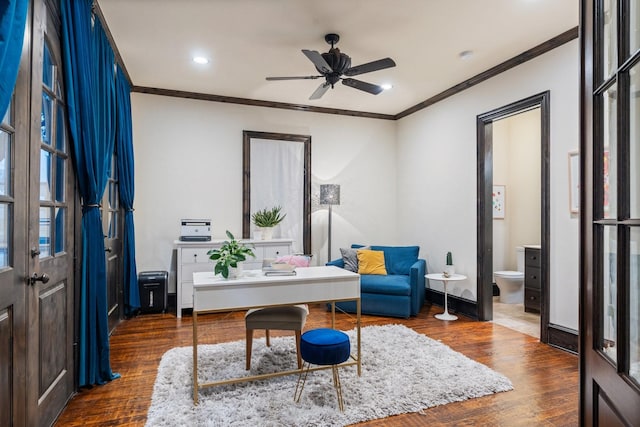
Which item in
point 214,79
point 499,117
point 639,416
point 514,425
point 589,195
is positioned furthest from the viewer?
point 214,79

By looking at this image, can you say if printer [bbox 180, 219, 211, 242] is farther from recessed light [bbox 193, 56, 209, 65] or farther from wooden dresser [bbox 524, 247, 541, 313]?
wooden dresser [bbox 524, 247, 541, 313]

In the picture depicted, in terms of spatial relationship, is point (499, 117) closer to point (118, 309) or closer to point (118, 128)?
point (118, 128)

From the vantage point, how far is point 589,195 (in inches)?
48.3

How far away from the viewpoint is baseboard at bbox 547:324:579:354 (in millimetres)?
3275

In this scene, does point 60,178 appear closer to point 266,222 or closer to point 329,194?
point 266,222

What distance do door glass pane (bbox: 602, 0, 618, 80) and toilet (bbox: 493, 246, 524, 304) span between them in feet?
14.8

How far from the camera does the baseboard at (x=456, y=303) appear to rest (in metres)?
4.46

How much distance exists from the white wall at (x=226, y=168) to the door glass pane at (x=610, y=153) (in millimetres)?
4580

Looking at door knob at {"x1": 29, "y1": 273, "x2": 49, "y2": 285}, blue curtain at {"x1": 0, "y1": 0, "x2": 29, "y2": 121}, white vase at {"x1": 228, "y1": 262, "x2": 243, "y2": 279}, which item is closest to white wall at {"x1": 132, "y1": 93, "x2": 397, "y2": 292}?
white vase at {"x1": 228, "y1": 262, "x2": 243, "y2": 279}

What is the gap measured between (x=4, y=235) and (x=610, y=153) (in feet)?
7.64

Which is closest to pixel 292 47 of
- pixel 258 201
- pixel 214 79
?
pixel 214 79

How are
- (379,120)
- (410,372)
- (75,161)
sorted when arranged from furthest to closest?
(379,120)
(410,372)
(75,161)

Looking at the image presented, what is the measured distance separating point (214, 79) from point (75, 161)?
96.3 inches

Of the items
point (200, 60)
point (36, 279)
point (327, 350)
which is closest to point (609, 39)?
point (327, 350)
